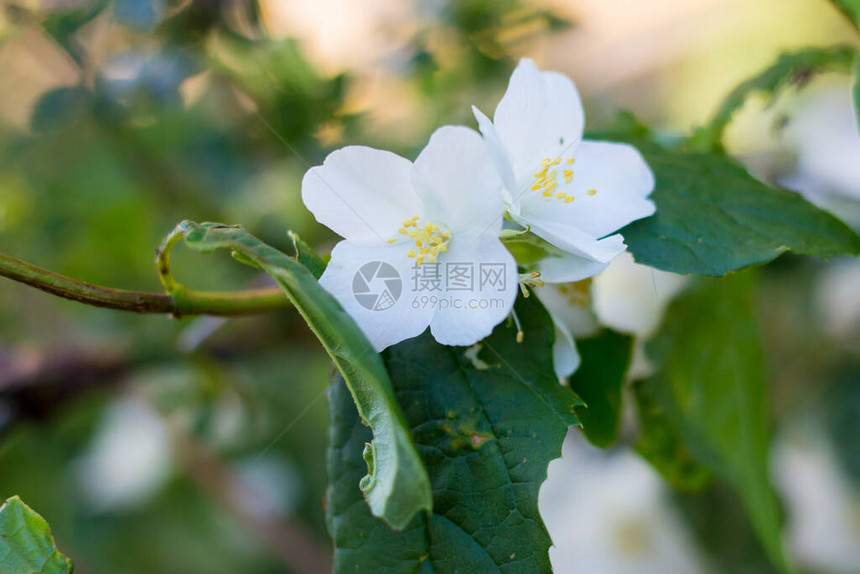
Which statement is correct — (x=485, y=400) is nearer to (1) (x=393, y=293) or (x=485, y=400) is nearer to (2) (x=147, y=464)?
(1) (x=393, y=293)

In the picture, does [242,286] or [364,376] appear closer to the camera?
[364,376]

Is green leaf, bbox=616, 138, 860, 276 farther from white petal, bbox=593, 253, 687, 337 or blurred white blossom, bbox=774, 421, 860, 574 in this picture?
blurred white blossom, bbox=774, 421, 860, 574

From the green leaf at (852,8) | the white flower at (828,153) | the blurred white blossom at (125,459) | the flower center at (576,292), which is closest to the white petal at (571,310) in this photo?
the flower center at (576,292)

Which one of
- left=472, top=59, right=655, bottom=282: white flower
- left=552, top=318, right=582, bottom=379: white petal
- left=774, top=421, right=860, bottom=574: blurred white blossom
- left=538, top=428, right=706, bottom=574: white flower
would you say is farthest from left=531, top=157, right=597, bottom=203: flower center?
left=774, top=421, right=860, bottom=574: blurred white blossom

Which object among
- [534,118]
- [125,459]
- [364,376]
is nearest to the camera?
[364,376]

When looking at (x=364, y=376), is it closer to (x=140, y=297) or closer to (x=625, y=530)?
(x=140, y=297)

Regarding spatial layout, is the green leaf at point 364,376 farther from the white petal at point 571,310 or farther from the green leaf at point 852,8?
the green leaf at point 852,8

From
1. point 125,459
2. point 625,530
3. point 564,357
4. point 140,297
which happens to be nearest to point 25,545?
point 140,297
